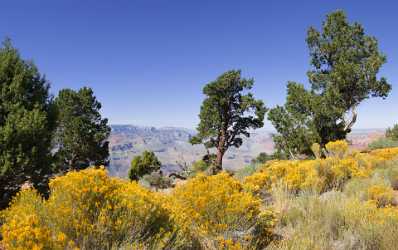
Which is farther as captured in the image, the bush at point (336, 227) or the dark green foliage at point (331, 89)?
the dark green foliage at point (331, 89)

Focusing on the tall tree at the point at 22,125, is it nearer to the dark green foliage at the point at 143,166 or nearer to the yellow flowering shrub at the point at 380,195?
the yellow flowering shrub at the point at 380,195

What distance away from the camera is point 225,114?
103 feet

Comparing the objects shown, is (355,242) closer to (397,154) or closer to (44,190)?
Result: (44,190)

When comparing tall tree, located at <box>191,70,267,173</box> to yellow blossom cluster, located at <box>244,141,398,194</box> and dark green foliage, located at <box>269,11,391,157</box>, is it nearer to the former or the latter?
dark green foliage, located at <box>269,11,391,157</box>

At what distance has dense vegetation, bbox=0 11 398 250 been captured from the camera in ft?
14.9

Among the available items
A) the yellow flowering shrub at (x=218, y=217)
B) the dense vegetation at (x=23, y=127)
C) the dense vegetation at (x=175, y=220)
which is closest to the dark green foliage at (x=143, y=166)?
the dense vegetation at (x=23, y=127)

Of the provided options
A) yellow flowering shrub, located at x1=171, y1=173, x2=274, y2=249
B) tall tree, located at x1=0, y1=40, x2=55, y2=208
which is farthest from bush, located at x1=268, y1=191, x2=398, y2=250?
tall tree, located at x1=0, y1=40, x2=55, y2=208

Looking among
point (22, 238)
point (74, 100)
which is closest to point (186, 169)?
point (74, 100)

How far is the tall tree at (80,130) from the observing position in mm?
32938

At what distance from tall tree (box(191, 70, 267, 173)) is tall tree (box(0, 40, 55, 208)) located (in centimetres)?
2054

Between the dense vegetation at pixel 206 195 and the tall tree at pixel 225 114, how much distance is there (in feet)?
26.9

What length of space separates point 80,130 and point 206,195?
30111mm

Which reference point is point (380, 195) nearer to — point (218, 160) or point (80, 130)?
point (218, 160)

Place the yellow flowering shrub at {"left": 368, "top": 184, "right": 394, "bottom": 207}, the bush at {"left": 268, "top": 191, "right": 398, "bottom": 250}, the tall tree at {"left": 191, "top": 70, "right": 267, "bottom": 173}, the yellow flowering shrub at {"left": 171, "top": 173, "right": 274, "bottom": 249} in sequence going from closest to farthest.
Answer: the bush at {"left": 268, "top": 191, "right": 398, "bottom": 250} < the yellow flowering shrub at {"left": 171, "top": 173, "right": 274, "bottom": 249} < the yellow flowering shrub at {"left": 368, "top": 184, "right": 394, "bottom": 207} < the tall tree at {"left": 191, "top": 70, "right": 267, "bottom": 173}
